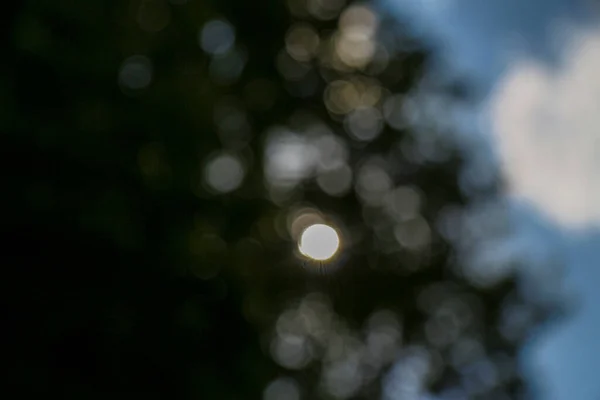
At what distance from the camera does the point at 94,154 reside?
5238mm

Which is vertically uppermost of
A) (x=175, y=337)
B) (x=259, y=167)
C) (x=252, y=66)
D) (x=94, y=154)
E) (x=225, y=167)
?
(x=252, y=66)

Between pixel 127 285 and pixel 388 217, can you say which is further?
pixel 388 217

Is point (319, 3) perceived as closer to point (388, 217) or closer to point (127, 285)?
point (388, 217)

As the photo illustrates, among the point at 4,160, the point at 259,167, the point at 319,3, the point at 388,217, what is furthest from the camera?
the point at 388,217

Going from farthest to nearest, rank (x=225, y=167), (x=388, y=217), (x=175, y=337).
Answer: (x=388, y=217) < (x=225, y=167) < (x=175, y=337)

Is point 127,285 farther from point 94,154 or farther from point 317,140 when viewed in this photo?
point 317,140

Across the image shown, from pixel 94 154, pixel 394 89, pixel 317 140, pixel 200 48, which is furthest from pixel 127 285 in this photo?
pixel 394 89

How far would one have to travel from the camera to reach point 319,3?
978cm

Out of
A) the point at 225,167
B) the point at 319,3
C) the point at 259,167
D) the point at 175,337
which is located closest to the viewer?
the point at 175,337

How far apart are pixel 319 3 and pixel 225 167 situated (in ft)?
10.6

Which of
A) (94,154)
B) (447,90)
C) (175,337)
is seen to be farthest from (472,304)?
(94,154)

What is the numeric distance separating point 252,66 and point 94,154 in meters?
3.58

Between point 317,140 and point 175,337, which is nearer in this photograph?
point 175,337

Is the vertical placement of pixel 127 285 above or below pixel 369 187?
below
